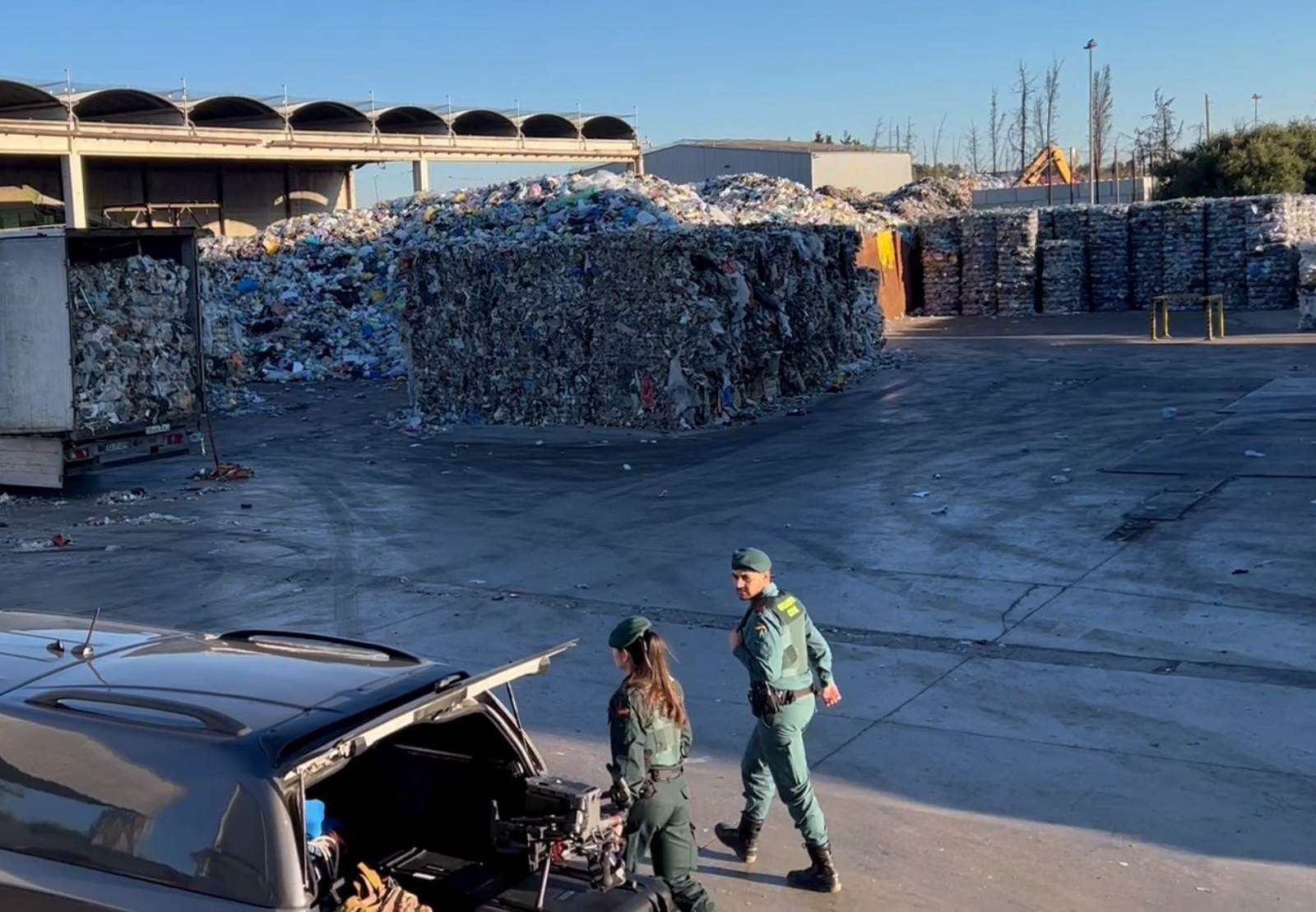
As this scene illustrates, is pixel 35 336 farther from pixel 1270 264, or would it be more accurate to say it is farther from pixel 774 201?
pixel 1270 264

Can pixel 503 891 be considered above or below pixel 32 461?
below

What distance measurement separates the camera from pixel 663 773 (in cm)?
506

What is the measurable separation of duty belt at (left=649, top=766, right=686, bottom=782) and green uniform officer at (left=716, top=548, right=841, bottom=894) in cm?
79

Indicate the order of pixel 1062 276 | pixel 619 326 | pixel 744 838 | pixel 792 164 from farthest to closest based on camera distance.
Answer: pixel 792 164 < pixel 1062 276 < pixel 619 326 < pixel 744 838

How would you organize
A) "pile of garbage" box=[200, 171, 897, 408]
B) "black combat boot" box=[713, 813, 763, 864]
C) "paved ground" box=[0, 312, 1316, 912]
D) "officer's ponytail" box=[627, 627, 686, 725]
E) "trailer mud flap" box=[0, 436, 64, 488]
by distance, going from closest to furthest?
"officer's ponytail" box=[627, 627, 686, 725]
"black combat boot" box=[713, 813, 763, 864]
"paved ground" box=[0, 312, 1316, 912]
"trailer mud flap" box=[0, 436, 64, 488]
"pile of garbage" box=[200, 171, 897, 408]

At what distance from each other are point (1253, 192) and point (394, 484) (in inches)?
1410

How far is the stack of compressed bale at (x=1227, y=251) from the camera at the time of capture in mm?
31672

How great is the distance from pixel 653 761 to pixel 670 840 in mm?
302

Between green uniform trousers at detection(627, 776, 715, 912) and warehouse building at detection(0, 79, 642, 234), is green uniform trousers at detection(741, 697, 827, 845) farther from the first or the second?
warehouse building at detection(0, 79, 642, 234)

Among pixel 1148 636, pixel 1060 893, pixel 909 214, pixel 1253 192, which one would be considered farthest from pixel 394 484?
pixel 1253 192

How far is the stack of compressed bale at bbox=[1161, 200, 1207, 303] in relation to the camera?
32.2 meters

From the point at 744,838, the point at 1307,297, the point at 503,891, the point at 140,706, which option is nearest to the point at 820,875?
the point at 744,838

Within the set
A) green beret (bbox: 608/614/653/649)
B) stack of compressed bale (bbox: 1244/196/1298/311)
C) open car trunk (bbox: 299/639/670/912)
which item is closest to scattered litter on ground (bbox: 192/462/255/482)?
green beret (bbox: 608/614/653/649)

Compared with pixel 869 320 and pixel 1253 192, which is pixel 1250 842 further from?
pixel 1253 192
